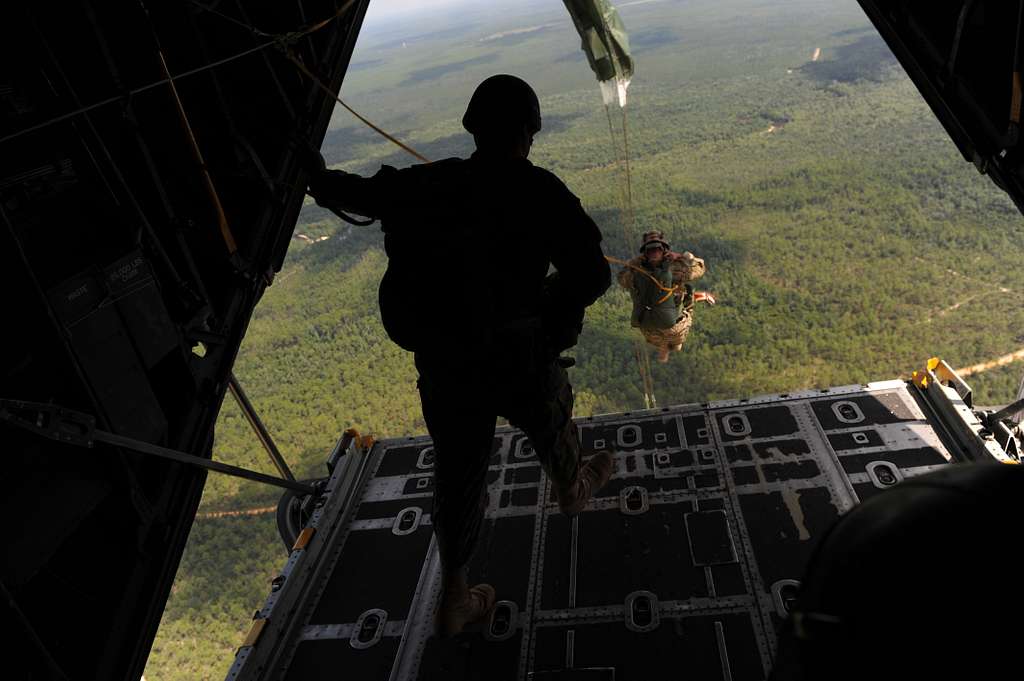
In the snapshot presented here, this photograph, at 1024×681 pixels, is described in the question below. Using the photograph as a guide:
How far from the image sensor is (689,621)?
3.84 meters

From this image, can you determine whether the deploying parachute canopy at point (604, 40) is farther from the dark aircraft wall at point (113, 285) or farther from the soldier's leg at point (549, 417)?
the dark aircraft wall at point (113, 285)

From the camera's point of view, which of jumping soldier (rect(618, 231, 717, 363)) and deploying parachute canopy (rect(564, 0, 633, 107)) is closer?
jumping soldier (rect(618, 231, 717, 363))

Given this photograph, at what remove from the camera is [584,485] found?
166 inches

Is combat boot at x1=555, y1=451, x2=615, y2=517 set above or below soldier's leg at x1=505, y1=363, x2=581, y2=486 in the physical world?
below

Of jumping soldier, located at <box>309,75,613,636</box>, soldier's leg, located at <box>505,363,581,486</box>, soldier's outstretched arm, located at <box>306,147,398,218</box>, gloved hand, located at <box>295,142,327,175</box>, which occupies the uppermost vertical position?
gloved hand, located at <box>295,142,327,175</box>

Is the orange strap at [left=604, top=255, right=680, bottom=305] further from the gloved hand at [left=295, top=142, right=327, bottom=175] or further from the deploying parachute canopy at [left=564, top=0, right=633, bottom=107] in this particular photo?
the gloved hand at [left=295, top=142, right=327, bottom=175]

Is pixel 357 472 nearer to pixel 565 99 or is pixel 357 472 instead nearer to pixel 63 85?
pixel 63 85

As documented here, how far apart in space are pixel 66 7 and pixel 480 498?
3.13 meters

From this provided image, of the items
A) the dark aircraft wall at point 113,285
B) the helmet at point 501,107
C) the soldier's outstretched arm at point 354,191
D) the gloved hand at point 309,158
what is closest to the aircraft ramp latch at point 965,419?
the helmet at point 501,107

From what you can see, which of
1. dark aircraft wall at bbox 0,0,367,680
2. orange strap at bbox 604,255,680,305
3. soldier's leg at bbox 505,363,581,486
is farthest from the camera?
orange strap at bbox 604,255,680,305

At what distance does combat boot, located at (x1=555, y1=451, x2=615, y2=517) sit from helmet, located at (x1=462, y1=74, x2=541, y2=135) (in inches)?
96.3

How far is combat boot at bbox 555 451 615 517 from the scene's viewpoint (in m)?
4.08

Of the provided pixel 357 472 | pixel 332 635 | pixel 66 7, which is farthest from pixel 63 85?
pixel 357 472

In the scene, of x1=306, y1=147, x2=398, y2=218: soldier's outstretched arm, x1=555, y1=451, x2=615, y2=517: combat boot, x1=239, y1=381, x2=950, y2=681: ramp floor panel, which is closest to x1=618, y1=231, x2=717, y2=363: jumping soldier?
x1=239, y1=381, x2=950, y2=681: ramp floor panel
